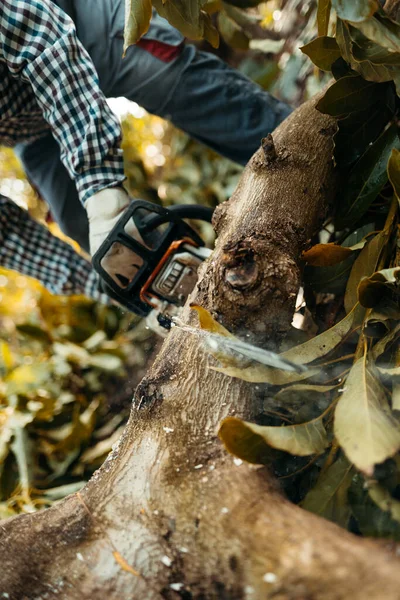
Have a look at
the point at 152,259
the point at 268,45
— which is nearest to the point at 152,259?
the point at 152,259

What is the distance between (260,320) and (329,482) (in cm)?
25

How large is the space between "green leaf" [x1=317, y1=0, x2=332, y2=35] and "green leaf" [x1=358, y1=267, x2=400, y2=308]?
Answer: 50 cm

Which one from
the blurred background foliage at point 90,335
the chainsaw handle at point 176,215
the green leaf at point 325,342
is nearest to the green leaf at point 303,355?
the green leaf at point 325,342

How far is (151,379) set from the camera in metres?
0.80

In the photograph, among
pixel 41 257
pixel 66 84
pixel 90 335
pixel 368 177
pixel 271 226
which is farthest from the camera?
pixel 90 335

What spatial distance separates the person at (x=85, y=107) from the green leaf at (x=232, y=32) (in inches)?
6.8

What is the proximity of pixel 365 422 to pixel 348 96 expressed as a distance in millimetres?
595

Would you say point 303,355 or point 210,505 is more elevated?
point 303,355

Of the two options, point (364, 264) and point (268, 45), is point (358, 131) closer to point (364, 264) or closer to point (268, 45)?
point (364, 264)

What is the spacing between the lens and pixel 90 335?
6.79 ft

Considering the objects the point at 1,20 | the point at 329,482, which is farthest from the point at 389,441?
the point at 1,20

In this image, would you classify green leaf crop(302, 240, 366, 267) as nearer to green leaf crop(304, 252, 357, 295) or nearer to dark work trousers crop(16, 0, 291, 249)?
green leaf crop(304, 252, 357, 295)

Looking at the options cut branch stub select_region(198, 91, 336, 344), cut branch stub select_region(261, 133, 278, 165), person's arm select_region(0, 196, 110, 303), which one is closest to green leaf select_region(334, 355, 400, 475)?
cut branch stub select_region(198, 91, 336, 344)

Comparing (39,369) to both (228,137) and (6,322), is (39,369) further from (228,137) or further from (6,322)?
(228,137)
